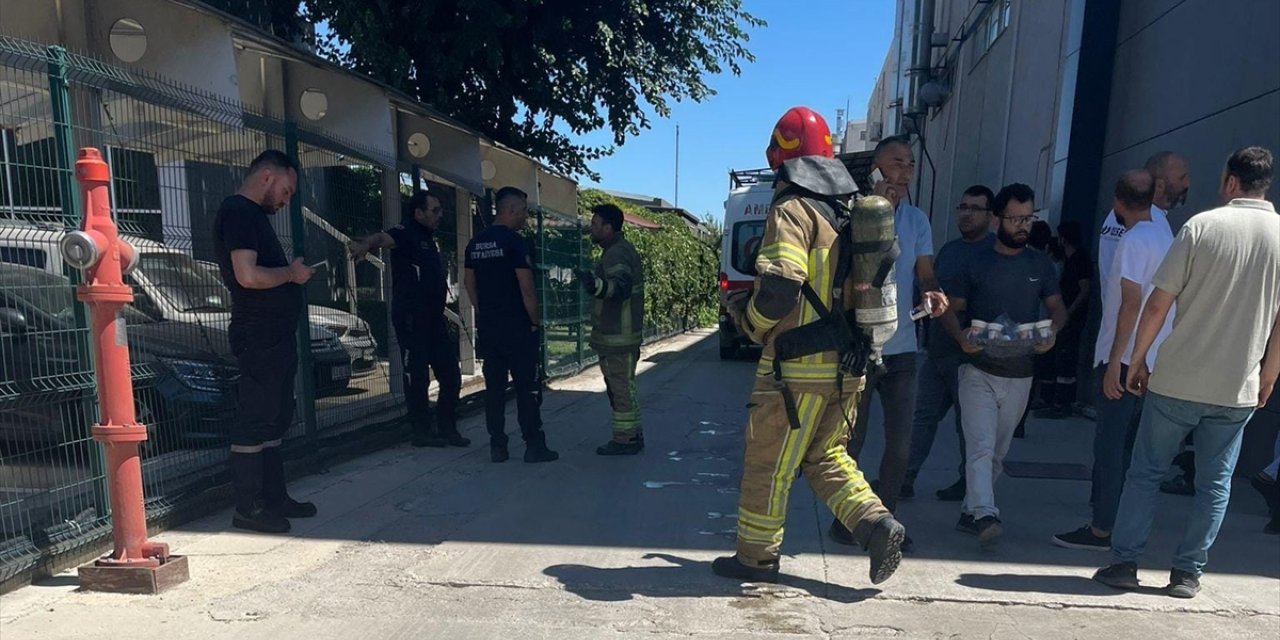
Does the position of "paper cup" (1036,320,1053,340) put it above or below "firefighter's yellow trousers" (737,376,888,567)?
above

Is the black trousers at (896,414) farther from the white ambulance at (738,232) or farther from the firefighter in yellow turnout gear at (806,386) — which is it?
the white ambulance at (738,232)

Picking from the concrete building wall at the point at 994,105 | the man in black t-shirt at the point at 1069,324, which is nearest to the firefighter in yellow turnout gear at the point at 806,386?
the man in black t-shirt at the point at 1069,324

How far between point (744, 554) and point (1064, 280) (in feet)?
17.2

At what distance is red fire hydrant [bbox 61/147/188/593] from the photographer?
303 cm

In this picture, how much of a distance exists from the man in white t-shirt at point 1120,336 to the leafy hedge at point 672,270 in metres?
8.42

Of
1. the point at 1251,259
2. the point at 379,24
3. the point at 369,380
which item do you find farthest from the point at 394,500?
the point at 379,24

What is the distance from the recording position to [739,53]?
38.5ft

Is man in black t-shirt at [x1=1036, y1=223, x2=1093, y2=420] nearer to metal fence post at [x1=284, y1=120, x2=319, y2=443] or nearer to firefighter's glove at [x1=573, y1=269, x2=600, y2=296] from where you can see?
firefighter's glove at [x1=573, y1=269, x2=600, y2=296]

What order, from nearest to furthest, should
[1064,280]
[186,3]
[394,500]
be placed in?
[186,3], [394,500], [1064,280]

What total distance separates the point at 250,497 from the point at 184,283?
3.86ft

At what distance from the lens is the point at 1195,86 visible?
250 inches

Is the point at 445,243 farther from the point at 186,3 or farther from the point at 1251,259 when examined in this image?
the point at 1251,259

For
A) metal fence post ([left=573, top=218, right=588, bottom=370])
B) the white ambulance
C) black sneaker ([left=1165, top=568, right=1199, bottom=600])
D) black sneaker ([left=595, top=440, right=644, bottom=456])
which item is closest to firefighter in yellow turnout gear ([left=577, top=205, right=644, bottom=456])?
black sneaker ([left=595, top=440, right=644, bottom=456])

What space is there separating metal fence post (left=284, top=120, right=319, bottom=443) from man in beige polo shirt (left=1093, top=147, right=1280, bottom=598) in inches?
179
